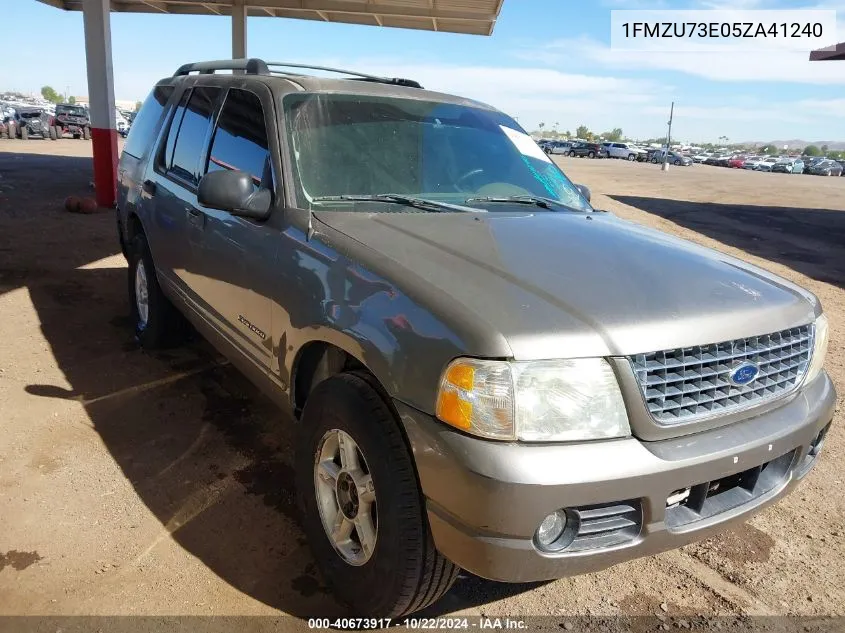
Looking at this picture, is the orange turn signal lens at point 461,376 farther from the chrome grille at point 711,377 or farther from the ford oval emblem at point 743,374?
the ford oval emblem at point 743,374

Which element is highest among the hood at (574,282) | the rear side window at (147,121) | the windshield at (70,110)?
the windshield at (70,110)

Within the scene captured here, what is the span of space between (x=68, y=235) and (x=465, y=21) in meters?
9.21

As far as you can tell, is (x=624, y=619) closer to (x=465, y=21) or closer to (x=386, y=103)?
(x=386, y=103)

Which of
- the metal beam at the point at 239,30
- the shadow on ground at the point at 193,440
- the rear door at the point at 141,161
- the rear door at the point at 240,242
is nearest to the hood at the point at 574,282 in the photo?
the rear door at the point at 240,242

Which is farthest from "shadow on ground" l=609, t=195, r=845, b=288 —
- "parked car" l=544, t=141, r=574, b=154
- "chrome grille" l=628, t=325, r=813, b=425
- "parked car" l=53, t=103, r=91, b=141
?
"parked car" l=544, t=141, r=574, b=154

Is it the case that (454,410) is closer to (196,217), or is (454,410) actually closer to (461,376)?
(461,376)

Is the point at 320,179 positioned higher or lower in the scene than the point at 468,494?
higher

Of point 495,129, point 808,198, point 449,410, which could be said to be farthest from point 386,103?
point 808,198

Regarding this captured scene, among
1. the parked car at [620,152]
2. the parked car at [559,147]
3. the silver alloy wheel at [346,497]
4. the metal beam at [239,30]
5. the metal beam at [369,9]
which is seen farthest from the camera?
the parked car at [620,152]

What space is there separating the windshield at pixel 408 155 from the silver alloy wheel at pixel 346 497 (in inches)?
41.1

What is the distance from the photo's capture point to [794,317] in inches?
93.8

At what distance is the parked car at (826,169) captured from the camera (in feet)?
185

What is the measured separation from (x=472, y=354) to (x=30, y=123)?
39.4 m

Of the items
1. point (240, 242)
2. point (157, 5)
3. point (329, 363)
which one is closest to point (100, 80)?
point (157, 5)
